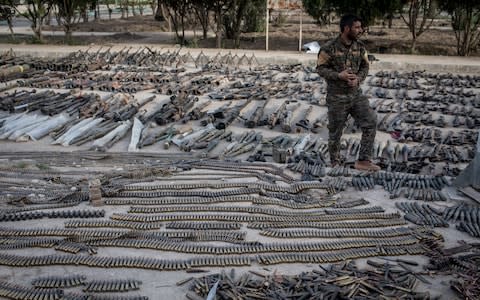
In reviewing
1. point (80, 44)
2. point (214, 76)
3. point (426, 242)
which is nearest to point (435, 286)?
point (426, 242)

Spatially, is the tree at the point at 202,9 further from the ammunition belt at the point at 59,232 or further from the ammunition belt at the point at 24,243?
the ammunition belt at the point at 24,243

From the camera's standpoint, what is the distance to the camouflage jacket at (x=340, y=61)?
23.3ft

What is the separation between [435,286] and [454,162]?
520 cm

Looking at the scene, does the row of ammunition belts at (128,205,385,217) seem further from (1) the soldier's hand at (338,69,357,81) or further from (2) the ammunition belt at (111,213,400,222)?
(1) the soldier's hand at (338,69,357,81)


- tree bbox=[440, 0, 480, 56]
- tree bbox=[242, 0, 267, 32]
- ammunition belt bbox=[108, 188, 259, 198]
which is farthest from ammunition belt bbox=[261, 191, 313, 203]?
tree bbox=[242, 0, 267, 32]

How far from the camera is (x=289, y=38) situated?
27.5 m

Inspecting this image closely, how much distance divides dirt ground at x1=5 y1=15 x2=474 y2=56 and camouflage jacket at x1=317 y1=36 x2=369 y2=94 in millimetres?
16869

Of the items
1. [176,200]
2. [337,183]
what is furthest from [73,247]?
[337,183]

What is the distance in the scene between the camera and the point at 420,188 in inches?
277

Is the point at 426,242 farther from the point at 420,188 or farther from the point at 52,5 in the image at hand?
the point at 52,5

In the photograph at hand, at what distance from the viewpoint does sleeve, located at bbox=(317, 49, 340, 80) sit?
710 centimetres

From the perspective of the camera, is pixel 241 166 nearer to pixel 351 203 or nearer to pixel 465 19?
pixel 351 203

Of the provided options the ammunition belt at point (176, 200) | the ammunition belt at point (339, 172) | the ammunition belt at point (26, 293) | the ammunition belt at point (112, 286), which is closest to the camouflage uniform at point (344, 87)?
the ammunition belt at point (339, 172)

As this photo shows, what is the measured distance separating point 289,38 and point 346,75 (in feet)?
69.9
